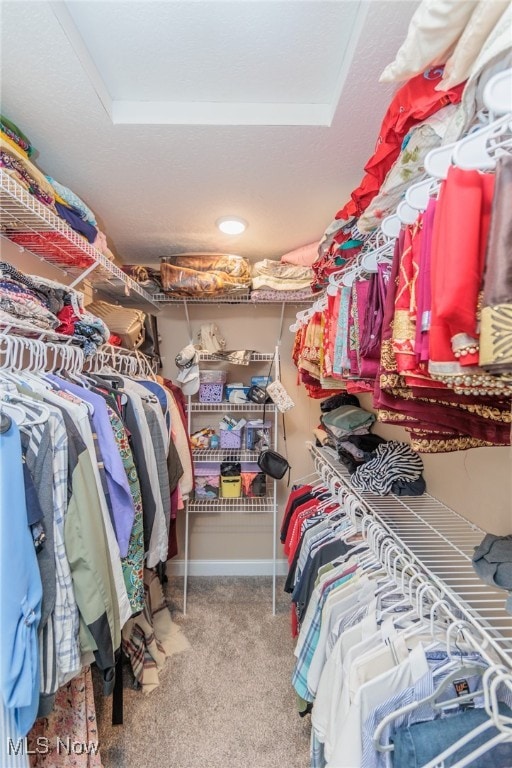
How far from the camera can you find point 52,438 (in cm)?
97

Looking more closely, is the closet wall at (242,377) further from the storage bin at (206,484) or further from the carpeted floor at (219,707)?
the carpeted floor at (219,707)

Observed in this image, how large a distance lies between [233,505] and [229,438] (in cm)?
48

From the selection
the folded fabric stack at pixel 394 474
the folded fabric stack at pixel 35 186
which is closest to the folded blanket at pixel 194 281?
the folded fabric stack at pixel 35 186

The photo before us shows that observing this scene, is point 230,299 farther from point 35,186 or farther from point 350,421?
point 35,186

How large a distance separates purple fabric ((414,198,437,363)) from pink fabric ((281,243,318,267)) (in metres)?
1.70

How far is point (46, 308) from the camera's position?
1258 millimetres

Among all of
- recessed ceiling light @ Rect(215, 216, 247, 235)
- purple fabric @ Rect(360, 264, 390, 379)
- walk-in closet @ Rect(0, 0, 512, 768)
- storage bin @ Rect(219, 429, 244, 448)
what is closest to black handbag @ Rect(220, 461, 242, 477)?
storage bin @ Rect(219, 429, 244, 448)

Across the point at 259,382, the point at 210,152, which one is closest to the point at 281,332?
the point at 259,382

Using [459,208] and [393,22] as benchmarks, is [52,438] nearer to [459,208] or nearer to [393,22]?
[459,208]

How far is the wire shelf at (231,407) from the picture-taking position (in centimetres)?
245

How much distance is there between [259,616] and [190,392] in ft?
4.98

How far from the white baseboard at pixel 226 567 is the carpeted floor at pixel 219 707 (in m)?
0.42

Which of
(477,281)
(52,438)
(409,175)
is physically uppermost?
(409,175)

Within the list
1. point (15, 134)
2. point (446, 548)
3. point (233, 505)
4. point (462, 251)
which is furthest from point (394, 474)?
point (15, 134)
